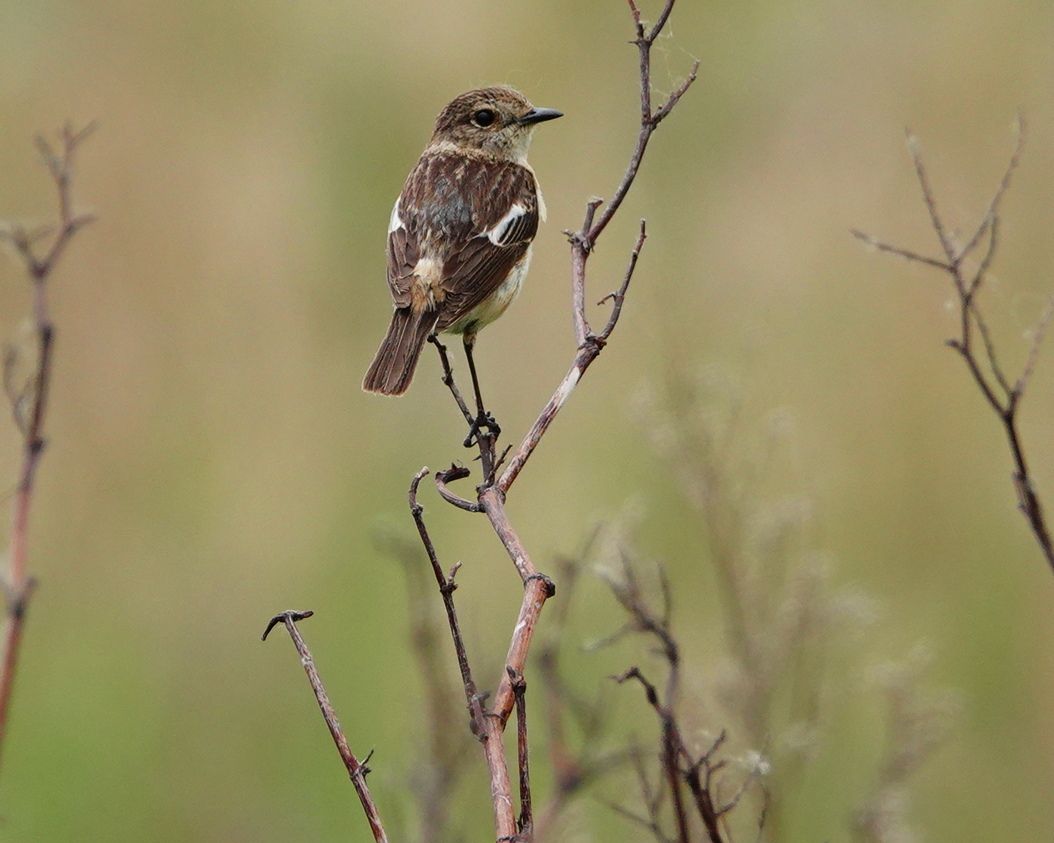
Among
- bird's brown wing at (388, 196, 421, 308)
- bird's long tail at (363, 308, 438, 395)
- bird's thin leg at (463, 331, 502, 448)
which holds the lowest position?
bird's thin leg at (463, 331, 502, 448)

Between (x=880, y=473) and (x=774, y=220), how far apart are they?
1.42 m

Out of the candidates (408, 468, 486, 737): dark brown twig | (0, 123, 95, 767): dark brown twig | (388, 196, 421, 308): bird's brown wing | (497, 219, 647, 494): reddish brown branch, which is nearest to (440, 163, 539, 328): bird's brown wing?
(388, 196, 421, 308): bird's brown wing

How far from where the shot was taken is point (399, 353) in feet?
12.4

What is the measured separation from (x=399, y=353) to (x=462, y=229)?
62cm

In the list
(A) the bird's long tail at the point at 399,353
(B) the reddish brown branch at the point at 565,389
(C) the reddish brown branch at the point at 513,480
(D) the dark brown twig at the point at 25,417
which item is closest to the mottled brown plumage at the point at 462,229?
(A) the bird's long tail at the point at 399,353

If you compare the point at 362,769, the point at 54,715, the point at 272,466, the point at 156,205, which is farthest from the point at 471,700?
the point at 156,205

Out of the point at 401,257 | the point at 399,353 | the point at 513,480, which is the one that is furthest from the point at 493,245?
the point at 513,480

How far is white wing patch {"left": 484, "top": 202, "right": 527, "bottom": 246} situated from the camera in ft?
13.7

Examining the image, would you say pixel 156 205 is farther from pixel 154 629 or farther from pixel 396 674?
pixel 396 674

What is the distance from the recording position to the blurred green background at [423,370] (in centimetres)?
502

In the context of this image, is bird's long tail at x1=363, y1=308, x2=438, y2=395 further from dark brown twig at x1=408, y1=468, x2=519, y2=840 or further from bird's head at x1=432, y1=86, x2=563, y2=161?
dark brown twig at x1=408, y1=468, x2=519, y2=840

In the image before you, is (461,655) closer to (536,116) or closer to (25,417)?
(25,417)

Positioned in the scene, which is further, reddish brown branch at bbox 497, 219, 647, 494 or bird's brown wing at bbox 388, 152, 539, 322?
bird's brown wing at bbox 388, 152, 539, 322

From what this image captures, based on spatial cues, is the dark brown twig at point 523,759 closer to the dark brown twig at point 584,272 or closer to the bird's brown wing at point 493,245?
the dark brown twig at point 584,272
